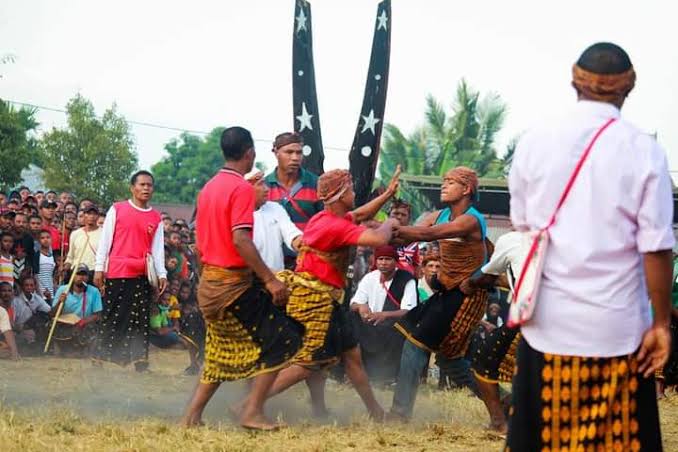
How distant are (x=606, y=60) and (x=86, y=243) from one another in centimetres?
968

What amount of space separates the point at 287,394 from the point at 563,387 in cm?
557

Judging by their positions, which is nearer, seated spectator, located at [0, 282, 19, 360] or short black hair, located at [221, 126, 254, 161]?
short black hair, located at [221, 126, 254, 161]

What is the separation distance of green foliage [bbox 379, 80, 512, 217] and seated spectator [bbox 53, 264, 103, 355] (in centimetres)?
2957

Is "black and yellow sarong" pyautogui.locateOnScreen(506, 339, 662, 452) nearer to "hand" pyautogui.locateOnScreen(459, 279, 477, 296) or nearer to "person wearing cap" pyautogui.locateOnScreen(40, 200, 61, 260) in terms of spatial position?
"hand" pyautogui.locateOnScreen(459, 279, 477, 296)

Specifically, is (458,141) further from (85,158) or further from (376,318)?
(376,318)

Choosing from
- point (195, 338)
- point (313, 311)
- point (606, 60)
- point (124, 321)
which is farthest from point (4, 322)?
point (606, 60)

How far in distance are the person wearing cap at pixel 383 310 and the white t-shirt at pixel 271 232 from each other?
2537mm

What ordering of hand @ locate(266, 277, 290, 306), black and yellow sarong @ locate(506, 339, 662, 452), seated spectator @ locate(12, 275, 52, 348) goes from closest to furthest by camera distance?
black and yellow sarong @ locate(506, 339, 662, 452), hand @ locate(266, 277, 290, 306), seated spectator @ locate(12, 275, 52, 348)

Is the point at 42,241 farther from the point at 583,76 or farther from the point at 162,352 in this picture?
the point at 583,76

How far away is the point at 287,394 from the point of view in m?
9.38

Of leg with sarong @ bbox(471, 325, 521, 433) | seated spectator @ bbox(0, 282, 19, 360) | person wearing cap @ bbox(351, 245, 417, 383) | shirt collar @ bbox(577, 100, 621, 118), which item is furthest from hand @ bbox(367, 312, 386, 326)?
shirt collar @ bbox(577, 100, 621, 118)

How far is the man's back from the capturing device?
3875mm

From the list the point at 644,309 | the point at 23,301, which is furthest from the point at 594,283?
the point at 23,301

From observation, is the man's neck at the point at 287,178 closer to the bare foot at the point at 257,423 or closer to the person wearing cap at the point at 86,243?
the bare foot at the point at 257,423
